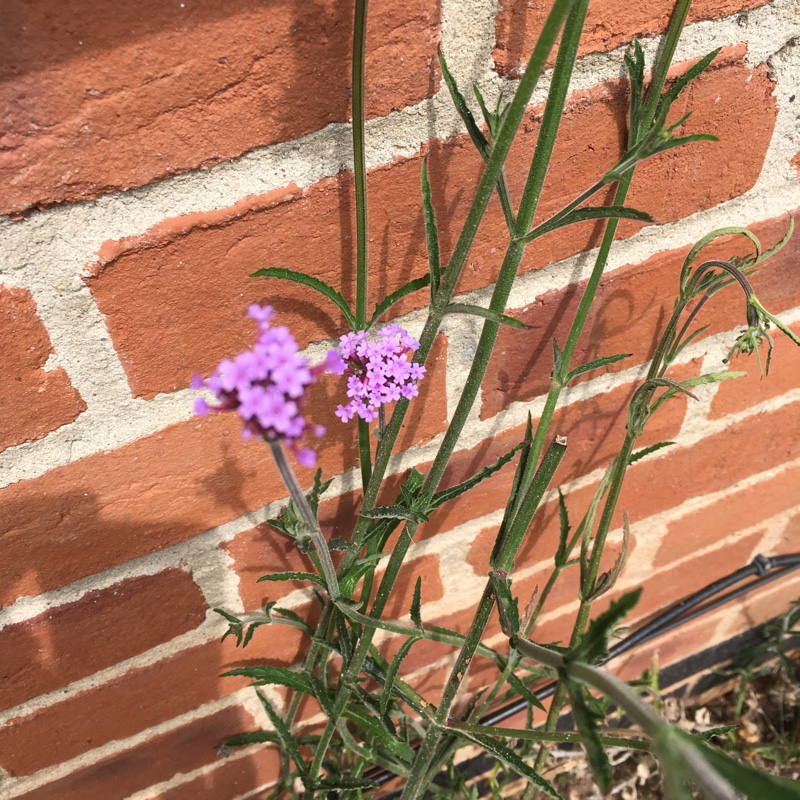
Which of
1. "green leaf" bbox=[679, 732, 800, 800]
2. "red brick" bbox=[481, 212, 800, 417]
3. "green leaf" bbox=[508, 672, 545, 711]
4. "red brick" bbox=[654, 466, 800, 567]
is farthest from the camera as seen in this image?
"red brick" bbox=[654, 466, 800, 567]

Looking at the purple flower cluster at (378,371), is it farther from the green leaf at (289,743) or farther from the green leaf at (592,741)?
the green leaf at (289,743)

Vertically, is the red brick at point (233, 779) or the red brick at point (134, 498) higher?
the red brick at point (134, 498)

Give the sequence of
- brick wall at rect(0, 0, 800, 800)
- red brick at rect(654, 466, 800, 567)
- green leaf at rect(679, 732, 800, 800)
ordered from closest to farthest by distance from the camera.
Answer: green leaf at rect(679, 732, 800, 800) → brick wall at rect(0, 0, 800, 800) → red brick at rect(654, 466, 800, 567)

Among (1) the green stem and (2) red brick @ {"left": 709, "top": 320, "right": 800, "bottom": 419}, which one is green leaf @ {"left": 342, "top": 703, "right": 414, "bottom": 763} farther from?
(2) red brick @ {"left": 709, "top": 320, "right": 800, "bottom": 419}

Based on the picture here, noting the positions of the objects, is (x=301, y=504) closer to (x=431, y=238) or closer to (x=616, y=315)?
(x=431, y=238)

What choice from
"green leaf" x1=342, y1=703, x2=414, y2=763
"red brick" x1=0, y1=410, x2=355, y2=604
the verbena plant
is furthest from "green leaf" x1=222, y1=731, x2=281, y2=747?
"red brick" x1=0, y1=410, x2=355, y2=604

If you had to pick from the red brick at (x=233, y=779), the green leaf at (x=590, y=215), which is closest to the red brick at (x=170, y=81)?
the green leaf at (x=590, y=215)

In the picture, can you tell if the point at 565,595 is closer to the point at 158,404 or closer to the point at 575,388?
→ the point at 575,388
